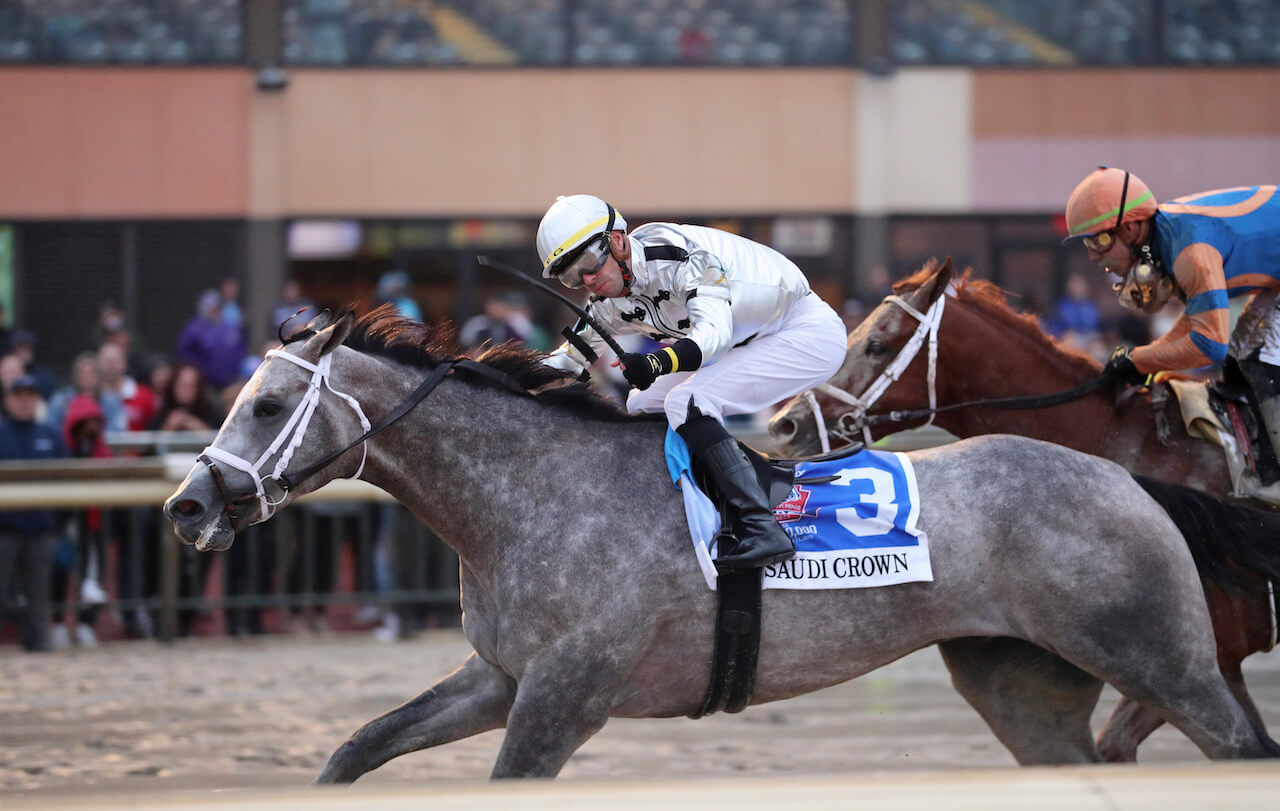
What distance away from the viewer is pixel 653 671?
14.3 ft

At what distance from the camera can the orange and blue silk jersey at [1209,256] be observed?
4855mm

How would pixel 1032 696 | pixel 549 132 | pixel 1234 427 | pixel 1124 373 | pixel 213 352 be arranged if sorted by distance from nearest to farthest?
pixel 1032 696 → pixel 1234 427 → pixel 1124 373 → pixel 213 352 → pixel 549 132

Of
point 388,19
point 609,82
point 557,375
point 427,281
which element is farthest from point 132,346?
point 557,375

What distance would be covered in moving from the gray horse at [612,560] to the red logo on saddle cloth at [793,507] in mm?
233

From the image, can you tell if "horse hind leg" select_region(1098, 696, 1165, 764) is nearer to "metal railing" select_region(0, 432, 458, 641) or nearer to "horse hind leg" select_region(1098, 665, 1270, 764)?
"horse hind leg" select_region(1098, 665, 1270, 764)

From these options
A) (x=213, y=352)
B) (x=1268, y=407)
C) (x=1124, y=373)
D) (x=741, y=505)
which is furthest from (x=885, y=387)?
(x=213, y=352)

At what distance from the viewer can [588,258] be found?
4414 millimetres

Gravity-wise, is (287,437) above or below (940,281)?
below

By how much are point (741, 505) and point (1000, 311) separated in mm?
1848

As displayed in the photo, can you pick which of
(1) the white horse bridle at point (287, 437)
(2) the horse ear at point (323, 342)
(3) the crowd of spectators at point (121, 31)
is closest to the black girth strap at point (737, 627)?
(1) the white horse bridle at point (287, 437)

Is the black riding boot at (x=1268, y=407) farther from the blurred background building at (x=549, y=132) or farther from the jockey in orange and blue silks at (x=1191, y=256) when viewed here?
the blurred background building at (x=549, y=132)

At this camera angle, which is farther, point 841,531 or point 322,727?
point 322,727

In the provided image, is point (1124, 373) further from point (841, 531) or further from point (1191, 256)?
point (841, 531)

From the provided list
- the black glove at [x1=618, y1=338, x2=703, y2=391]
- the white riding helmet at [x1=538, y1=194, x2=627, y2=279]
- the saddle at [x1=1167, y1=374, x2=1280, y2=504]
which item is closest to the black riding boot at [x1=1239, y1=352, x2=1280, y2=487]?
the saddle at [x1=1167, y1=374, x2=1280, y2=504]
